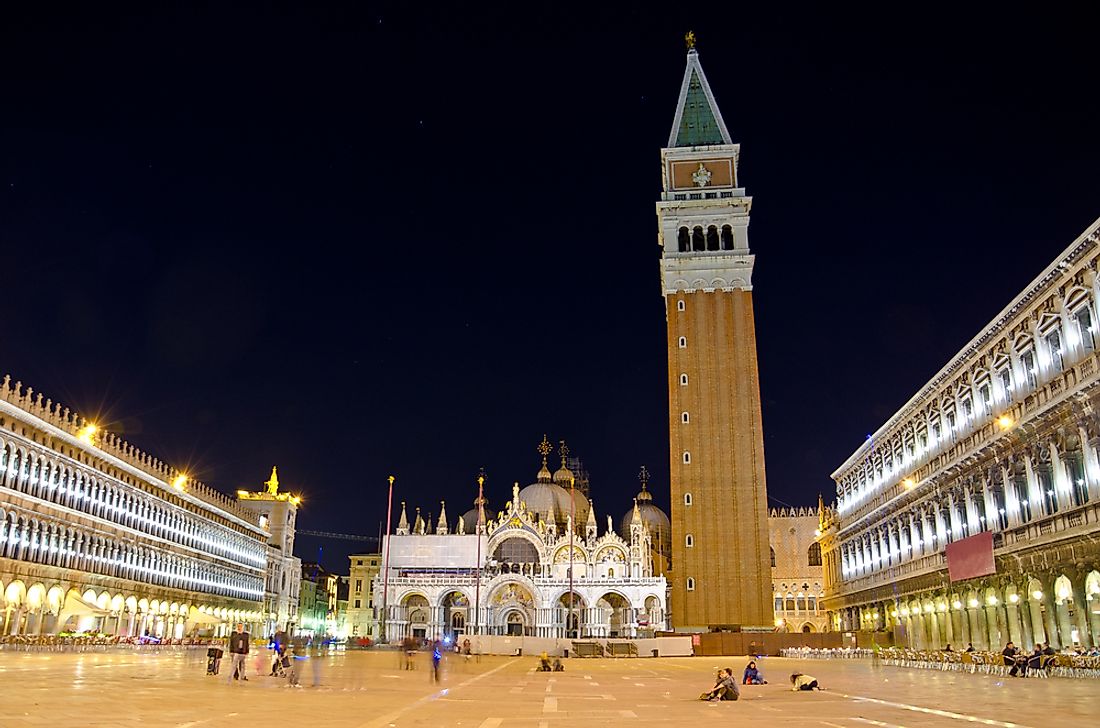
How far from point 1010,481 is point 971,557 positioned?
5179 mm

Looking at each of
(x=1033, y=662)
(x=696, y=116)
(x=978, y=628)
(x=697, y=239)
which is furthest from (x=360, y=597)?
(x=1033, y=662)

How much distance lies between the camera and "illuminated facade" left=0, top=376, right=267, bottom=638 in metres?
51.8

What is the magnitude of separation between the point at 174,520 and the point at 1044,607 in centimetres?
6742

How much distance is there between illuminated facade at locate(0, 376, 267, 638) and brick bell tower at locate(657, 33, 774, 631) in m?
43.0

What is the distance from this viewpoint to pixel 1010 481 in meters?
41.1

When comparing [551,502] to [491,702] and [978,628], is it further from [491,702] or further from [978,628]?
[491,702]

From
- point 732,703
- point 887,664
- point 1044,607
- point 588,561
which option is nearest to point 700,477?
point 588,561

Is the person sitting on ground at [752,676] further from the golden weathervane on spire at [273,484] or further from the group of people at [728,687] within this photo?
the golden weathervane on spire at [273,484]

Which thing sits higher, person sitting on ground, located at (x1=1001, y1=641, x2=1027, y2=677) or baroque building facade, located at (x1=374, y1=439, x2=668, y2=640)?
baroque building facade, located at (x1=374, y1=439, x2=668, y2=640)

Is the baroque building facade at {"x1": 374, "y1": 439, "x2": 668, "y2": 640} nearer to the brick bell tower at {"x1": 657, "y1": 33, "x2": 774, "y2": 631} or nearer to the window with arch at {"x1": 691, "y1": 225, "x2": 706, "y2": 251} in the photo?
the brick bell tower at {"x1": 657, "y1": 33, "x2": 774, "y2": 631}

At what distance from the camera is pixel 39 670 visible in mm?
28297

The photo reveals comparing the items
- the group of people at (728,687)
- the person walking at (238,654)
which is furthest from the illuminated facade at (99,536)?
the group of people at (728,687)

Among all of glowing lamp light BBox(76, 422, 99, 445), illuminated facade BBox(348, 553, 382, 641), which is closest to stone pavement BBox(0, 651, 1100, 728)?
glowing lamp light BBox(76, 422, 99, 445)

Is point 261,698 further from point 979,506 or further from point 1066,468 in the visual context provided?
point 979,506
